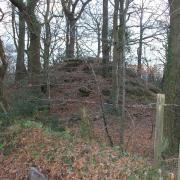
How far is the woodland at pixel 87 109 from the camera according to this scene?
8016 mm

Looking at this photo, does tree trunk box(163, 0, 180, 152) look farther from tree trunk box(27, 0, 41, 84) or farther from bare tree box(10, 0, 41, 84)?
tree trunk box(27, 0, 41, 84)

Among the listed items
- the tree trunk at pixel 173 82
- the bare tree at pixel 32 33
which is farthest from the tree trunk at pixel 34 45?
the tree trunk at pixel 173 82

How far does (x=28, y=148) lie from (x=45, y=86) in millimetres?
11966

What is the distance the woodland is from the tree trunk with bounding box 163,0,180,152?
28mm

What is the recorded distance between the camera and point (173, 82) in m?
11.6

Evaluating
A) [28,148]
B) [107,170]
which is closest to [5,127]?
[28,148]

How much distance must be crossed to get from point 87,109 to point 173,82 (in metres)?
2.91

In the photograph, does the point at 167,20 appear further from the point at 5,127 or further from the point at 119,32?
the point at 5,127

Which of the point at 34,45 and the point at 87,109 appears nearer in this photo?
the point at 87,109

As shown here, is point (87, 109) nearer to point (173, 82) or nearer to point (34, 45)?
point (173, 82)

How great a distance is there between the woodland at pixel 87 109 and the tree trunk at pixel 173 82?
0.03 m

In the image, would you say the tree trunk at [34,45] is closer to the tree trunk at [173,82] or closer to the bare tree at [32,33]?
the bare tree at [32,33]

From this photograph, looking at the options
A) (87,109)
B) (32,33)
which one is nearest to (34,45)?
(32,33)

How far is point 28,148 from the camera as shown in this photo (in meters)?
9.26
